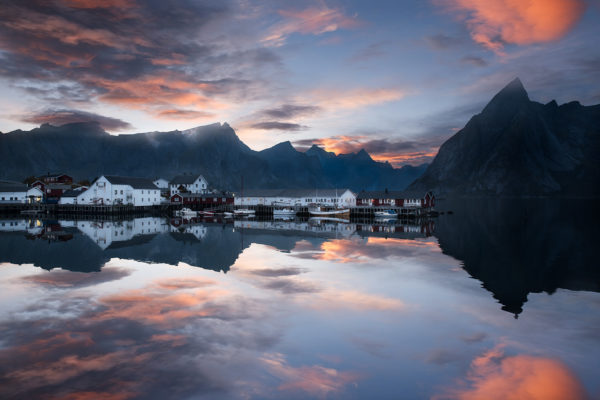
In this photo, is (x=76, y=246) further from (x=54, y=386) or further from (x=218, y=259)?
(x=54, y=386)

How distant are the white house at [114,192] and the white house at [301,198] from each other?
Answer: 29321 millimetres

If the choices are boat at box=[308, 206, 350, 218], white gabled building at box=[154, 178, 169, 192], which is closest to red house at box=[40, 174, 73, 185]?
white gabled building at box=[154, 178, 169, 192]

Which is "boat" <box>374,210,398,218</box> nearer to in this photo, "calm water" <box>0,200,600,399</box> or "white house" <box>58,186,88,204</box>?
"calm water" <box>0,200,600,399</box>

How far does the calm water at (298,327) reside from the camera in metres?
13.8

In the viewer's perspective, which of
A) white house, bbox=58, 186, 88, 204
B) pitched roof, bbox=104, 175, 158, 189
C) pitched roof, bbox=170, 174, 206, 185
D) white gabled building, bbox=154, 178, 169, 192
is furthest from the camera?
white gabled building, bbox=154, 178, 169, 192

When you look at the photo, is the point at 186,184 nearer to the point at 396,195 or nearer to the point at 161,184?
the point at 161,184

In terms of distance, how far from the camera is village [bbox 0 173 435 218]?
4108 inches

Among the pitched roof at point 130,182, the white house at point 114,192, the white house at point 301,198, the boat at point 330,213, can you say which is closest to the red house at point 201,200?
the white house at point 301,198

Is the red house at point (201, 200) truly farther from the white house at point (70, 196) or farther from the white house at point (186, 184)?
the white house at point (70, 196)

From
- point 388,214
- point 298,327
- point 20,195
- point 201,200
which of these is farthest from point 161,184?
point 298,327

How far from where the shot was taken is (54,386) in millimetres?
13227

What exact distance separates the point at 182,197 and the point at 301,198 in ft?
130

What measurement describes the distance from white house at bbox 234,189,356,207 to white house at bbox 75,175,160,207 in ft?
96.2

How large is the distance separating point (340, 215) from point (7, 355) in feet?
294
